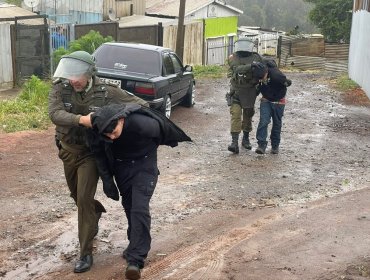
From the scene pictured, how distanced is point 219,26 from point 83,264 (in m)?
34.1

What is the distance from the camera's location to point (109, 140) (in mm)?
4785

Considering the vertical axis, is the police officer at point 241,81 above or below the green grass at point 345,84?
above

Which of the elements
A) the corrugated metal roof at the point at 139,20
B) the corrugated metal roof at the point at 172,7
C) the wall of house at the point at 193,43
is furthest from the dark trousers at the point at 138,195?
the corrugated metal roof at the point at 172,7

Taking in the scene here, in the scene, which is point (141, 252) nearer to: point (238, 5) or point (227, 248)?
point (227, 248)

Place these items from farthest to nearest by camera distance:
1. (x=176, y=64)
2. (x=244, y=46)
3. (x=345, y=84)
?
(x=345, y=84), (x=176, y=64), (x=244, y=46)

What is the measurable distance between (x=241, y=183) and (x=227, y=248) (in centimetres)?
260

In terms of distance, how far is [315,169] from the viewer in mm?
9438

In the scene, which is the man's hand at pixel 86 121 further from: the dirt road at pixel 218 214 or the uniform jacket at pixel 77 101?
the dirt road at pixel 218 214

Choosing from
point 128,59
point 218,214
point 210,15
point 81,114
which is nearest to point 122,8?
point 210,15

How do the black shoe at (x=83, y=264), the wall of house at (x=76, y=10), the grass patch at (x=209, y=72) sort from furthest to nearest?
the wall of house at (x=76, y=10)
the grass patch at (x=209, y=72)
the black shoe at (x=83, y=264)

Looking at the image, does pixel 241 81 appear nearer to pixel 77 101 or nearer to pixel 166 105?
pixel 166 105

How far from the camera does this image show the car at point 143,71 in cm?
1145

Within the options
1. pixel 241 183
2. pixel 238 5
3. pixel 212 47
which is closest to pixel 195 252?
pixel 241 183

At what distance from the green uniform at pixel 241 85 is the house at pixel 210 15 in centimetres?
2484
